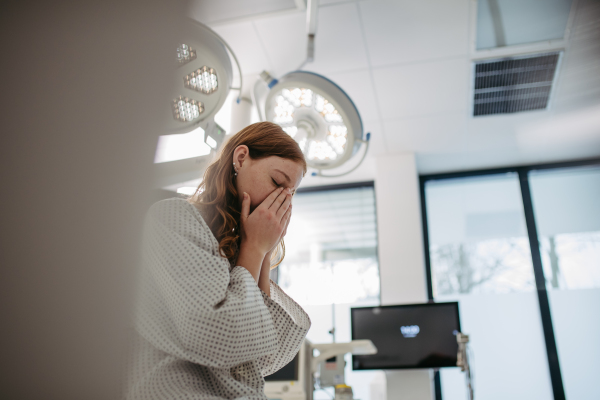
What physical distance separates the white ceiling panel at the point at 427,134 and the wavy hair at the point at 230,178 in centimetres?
245

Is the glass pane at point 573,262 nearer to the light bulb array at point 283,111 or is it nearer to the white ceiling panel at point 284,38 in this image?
the white ceiling panel at point 284,38

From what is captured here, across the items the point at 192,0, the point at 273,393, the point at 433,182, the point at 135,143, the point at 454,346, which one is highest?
the point at 433,182

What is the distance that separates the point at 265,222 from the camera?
2.72 ft

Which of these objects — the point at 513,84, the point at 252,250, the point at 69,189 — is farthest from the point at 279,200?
the point at 513,84

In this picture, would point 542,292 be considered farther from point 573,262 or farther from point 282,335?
point 282,335

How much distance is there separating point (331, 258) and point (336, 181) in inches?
Result: 31.4

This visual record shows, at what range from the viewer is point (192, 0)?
254 millimetres

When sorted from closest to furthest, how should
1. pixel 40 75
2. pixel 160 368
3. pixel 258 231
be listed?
1. pixel 40 75
2. pixel 160 368
3. pixel 258 231

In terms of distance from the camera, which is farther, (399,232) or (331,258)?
(331,258)

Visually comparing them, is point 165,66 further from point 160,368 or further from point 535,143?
point 535,143

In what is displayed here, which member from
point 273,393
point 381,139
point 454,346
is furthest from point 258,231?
point 381,139

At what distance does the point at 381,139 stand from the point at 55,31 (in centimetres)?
351

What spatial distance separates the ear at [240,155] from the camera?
969 millimetres

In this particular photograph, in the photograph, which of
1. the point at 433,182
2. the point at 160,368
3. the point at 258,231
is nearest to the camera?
the point at 160,368
